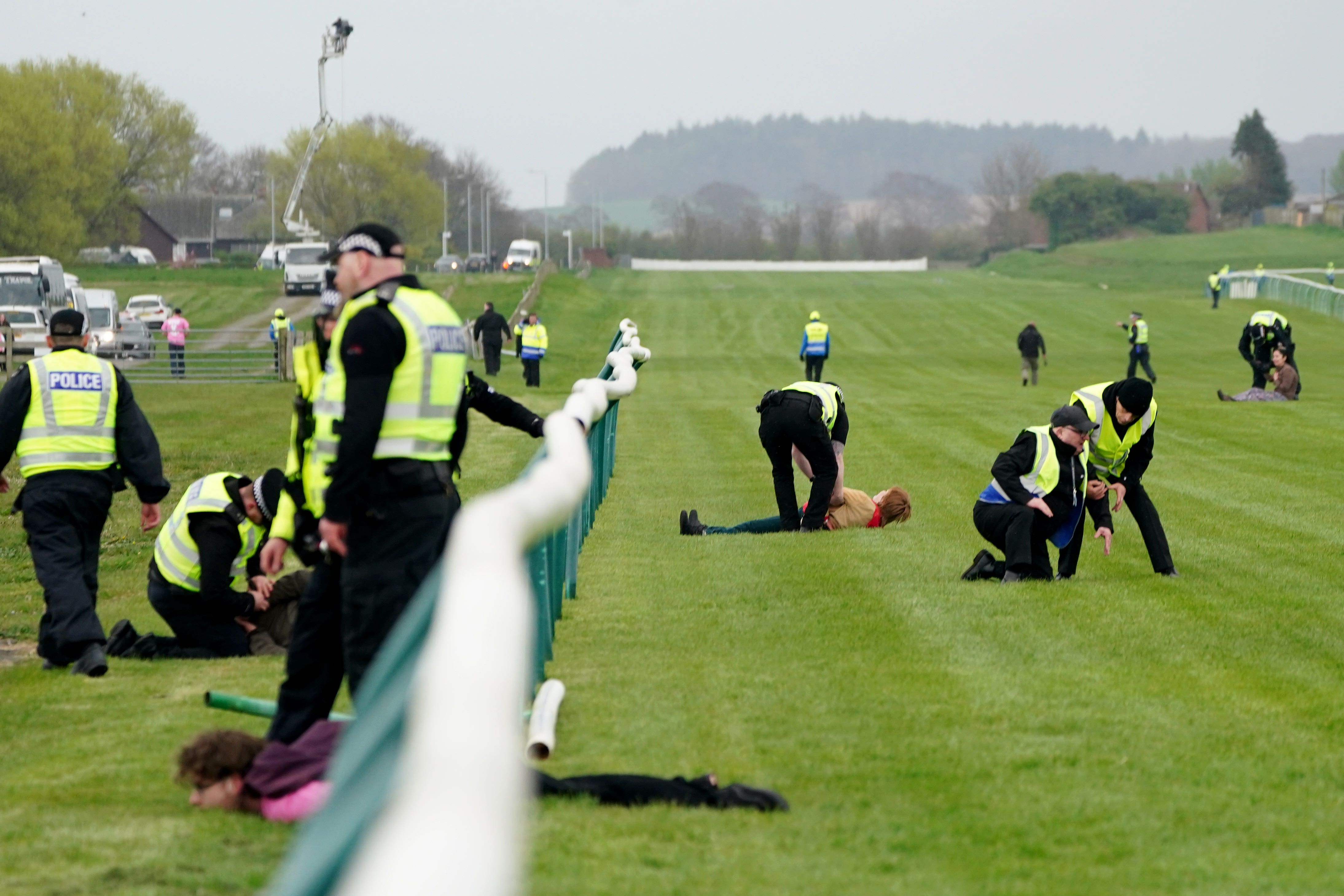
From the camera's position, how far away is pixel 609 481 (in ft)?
53.5

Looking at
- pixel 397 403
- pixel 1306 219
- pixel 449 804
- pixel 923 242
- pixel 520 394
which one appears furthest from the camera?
pixel 923 242

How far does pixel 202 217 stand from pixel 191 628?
122 m

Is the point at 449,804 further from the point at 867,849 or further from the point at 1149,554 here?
the point at 1149,554

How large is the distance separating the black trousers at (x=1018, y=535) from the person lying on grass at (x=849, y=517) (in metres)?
2.51

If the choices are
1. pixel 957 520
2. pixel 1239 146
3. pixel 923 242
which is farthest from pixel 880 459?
pixel 923 242

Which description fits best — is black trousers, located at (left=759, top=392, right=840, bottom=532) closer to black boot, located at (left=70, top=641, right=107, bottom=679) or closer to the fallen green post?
black boot, located at (left=70, top=641, right=107, bottom=679)

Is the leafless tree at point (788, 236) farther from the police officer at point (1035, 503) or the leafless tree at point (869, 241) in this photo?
the police officer at point (1035, 503)

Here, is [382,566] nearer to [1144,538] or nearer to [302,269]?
[1144,538]

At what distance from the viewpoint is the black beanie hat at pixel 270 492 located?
26.7 feet

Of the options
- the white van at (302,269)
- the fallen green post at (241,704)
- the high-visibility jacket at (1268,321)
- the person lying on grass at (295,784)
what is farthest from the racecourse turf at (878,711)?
the white van at (302,269)

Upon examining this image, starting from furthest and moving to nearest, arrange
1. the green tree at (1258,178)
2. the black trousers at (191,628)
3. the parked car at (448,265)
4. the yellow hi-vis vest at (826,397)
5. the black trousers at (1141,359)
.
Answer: the green tree at (1258,178)
the parked car at (448,265)
the black trousers at (1141,359)
the yellow hi-vis vest at (826,397)
the black trousers at (191,628)

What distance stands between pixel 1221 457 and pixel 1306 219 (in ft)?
347

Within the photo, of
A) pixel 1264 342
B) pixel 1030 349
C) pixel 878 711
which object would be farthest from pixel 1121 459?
pixel 1030 349

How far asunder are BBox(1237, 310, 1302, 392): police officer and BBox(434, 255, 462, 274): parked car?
5831cm
